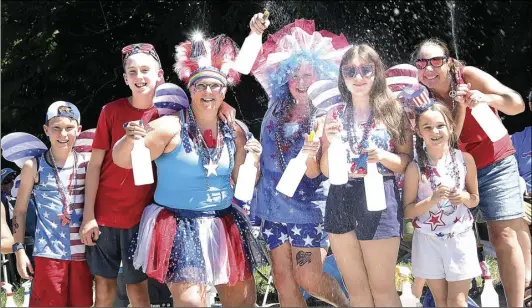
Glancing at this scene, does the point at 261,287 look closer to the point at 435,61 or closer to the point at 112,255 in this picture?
the point at 112,255

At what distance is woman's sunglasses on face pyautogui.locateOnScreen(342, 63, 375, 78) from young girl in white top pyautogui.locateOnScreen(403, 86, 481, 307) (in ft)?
0.88

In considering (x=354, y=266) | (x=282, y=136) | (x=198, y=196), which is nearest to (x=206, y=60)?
(x=282, y=136)

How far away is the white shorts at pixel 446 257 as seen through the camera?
3.66 meters

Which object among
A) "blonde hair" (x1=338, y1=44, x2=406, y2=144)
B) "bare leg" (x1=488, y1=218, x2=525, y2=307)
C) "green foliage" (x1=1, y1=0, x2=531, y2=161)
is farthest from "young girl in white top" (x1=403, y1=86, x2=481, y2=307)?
"green foliage" (x1=1, y1=0, x2=531, y2=161)

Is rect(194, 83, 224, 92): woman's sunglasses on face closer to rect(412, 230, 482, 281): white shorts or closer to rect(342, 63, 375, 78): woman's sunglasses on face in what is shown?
rect(342, 63, 375, 78): woman's sunglasses on face

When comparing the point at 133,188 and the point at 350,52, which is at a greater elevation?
the point at 350,52

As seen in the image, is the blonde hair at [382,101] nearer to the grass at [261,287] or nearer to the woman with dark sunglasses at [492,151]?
the woman with dark sunglasses at [492,151]

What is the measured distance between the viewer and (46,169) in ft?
13.1

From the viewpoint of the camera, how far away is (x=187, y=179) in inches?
145

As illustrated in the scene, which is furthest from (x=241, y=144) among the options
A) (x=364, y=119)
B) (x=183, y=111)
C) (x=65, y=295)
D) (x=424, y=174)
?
(x=65, y=295)

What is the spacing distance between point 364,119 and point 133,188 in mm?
1097

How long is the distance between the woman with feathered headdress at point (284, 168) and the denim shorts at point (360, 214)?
0.21m

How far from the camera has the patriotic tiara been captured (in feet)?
12.3

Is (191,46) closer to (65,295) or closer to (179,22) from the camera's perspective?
(65,295)
